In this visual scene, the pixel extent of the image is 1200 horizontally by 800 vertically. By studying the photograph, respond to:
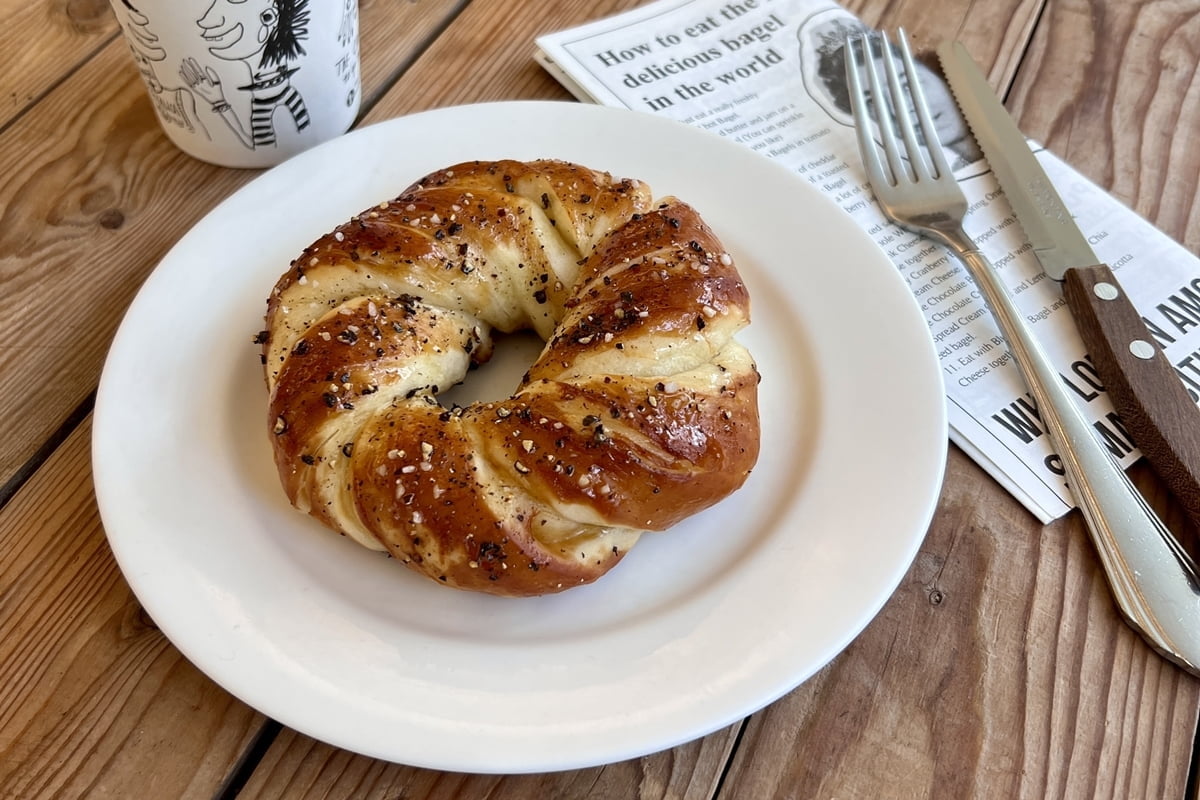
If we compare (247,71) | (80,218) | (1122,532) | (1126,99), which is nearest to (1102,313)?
(1122,532)

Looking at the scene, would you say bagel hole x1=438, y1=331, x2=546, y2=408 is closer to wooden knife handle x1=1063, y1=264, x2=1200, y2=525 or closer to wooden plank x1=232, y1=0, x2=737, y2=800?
wooden plank x1=232, y1=0, x2=737, y2=800

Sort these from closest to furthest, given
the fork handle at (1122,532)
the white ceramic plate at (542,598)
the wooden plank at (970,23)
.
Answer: the white ceramic plate at (542,598) → the fork handle at (1122,532) → the wooden plank at (970,23)

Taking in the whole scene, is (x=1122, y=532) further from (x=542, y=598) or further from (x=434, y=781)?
(x=434, y=781)

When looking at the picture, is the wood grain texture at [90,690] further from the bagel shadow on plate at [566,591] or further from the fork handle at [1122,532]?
the fork handle at [1122,532]

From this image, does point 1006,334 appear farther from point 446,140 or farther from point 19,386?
point 19,386

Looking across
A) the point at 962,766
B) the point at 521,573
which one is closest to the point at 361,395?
the point at 521,573

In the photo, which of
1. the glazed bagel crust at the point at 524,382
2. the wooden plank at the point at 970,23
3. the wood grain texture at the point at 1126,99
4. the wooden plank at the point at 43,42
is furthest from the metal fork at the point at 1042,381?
the wooden plank at the point at 43,42
